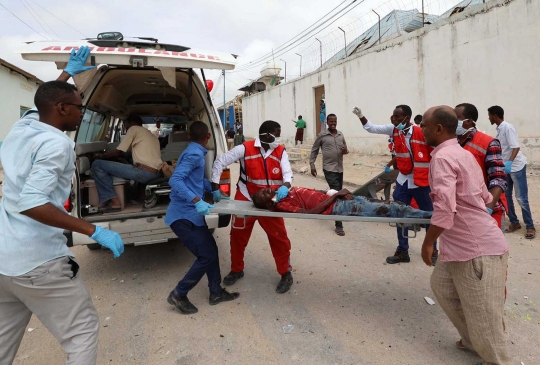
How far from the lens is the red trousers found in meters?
3.24

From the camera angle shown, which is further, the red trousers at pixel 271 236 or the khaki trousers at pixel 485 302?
the red trousers at pixel 271 236

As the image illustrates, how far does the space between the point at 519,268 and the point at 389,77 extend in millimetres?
8160

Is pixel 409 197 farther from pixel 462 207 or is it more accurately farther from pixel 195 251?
pixel 195 251

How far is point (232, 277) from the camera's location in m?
3.50

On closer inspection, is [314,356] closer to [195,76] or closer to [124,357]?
[124,357]

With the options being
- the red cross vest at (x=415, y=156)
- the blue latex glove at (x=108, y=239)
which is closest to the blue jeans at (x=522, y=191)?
the red cross vest at (x=415, y=156)

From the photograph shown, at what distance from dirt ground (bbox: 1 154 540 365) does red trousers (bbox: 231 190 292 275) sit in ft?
0.99

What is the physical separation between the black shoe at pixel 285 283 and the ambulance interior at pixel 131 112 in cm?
136

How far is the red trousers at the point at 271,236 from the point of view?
324 centimetres

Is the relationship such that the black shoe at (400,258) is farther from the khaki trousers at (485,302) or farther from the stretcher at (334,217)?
the khaki trousers at (485,302)

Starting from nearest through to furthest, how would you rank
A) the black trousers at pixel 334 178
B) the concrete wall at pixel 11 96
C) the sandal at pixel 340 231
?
the sandal at pixel 340 231
the black trousers at pixel 334 178
the concrete wall at pixel 11 96

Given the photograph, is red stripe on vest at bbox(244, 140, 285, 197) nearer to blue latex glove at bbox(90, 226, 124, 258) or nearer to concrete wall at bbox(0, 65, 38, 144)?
blue latex glove at bbox(90, 226, 124, 258)

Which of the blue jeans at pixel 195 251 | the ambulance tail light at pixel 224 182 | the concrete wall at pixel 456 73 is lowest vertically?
the blue jeans at pixel 195 251

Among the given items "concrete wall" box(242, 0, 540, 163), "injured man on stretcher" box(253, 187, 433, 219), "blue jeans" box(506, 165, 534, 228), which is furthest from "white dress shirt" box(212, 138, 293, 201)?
"concrete wall" box(242, 0, 540, 163)
